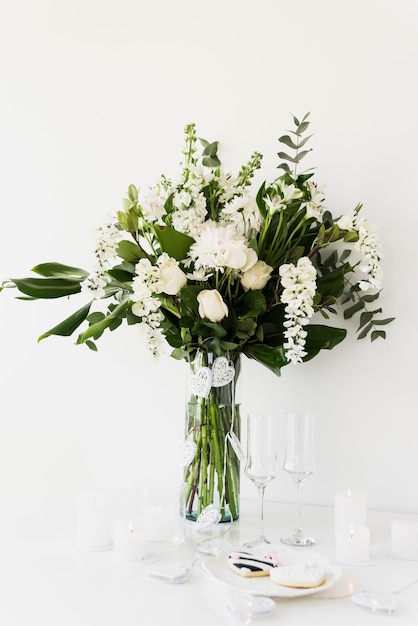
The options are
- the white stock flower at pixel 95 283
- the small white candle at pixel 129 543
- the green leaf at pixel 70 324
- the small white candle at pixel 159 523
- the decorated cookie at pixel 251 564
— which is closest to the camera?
the decorated cookie at pixel 251 564

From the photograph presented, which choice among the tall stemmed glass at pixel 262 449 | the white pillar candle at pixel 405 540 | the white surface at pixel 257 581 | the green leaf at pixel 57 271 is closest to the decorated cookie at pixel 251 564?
the white surface at pixel 257 581

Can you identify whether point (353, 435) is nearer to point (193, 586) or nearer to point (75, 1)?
point (193, 586)

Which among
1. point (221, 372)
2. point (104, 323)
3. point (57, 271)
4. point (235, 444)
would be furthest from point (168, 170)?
point (235, 444)

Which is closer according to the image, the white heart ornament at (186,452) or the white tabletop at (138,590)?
the white tabletop at (138,590)

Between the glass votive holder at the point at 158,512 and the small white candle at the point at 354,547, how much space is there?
0.29 meters

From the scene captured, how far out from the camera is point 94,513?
116cm

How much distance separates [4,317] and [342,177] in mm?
976

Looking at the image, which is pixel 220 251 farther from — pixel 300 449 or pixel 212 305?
pixel 300 449

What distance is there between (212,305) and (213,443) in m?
0.28

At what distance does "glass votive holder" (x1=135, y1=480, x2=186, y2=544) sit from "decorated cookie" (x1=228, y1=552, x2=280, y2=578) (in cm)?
19

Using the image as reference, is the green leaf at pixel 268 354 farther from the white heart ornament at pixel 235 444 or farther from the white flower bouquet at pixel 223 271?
the white heart ornament at pixel 235 444

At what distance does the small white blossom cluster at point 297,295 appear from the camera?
120 cm

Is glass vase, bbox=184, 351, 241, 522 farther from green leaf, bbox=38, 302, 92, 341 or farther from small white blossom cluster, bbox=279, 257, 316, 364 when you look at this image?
green leaf, bbox=38, 302, 92, 341

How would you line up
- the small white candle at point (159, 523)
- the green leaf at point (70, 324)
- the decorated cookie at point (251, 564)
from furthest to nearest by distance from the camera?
1. the green leaf at point (70, 324)
2. the small white candle at point (159, 523)
3. the decorated cookie at point (251, 564)
